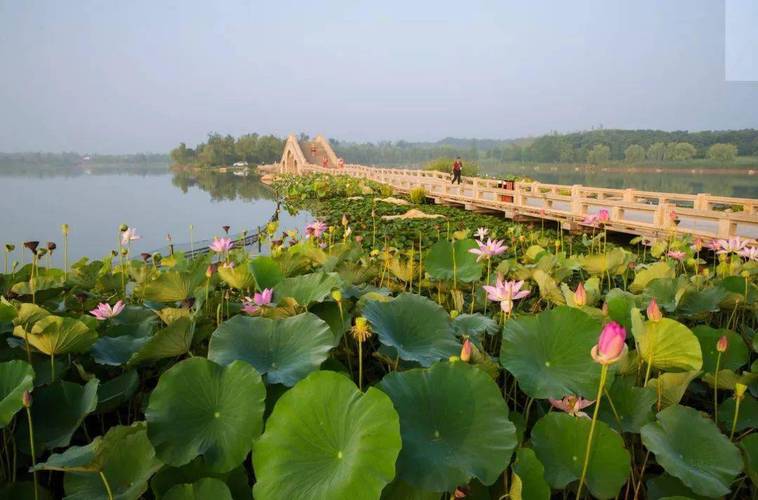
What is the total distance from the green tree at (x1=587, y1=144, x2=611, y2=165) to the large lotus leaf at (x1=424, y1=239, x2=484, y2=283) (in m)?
53.9

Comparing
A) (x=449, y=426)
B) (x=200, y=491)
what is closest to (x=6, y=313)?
(x=200, y=491)

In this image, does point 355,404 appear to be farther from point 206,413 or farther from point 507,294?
point 507,294

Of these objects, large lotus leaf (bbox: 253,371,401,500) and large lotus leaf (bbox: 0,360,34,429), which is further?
large lotus leaf (bbox: 0,360,34,429)

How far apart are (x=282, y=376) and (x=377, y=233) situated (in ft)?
18.0

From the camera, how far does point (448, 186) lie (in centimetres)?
1343

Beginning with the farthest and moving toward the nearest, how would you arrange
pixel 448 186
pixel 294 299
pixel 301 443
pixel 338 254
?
pixel 448 186 < pixel 338 254 < pixel 294 299 < pixel 301 443

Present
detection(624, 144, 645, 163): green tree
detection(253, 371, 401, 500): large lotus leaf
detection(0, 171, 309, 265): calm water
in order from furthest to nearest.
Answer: detection(624, 144, 645, 163): green tree, detection(0, 171, 309, 265): calm water, detection(253, 371, 401, 500): large lotus leaf

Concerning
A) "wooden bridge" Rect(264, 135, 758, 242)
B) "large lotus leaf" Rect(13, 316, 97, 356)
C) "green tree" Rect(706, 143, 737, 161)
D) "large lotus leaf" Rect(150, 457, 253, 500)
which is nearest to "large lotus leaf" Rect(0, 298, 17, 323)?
"large lotus leaf" Rect(13, 316, 97, 356)

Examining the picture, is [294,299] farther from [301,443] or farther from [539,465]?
[539,465]

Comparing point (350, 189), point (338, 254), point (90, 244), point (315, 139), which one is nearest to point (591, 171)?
point (315, 139)

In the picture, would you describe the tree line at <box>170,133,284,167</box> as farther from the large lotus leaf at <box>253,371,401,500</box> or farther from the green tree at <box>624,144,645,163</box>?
the large lotus leaf at <box>253,371,401,500</box>

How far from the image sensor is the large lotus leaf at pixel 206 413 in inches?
31.5

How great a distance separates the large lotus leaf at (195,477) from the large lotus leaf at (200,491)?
49 millimetres

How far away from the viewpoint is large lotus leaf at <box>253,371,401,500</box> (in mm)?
662
